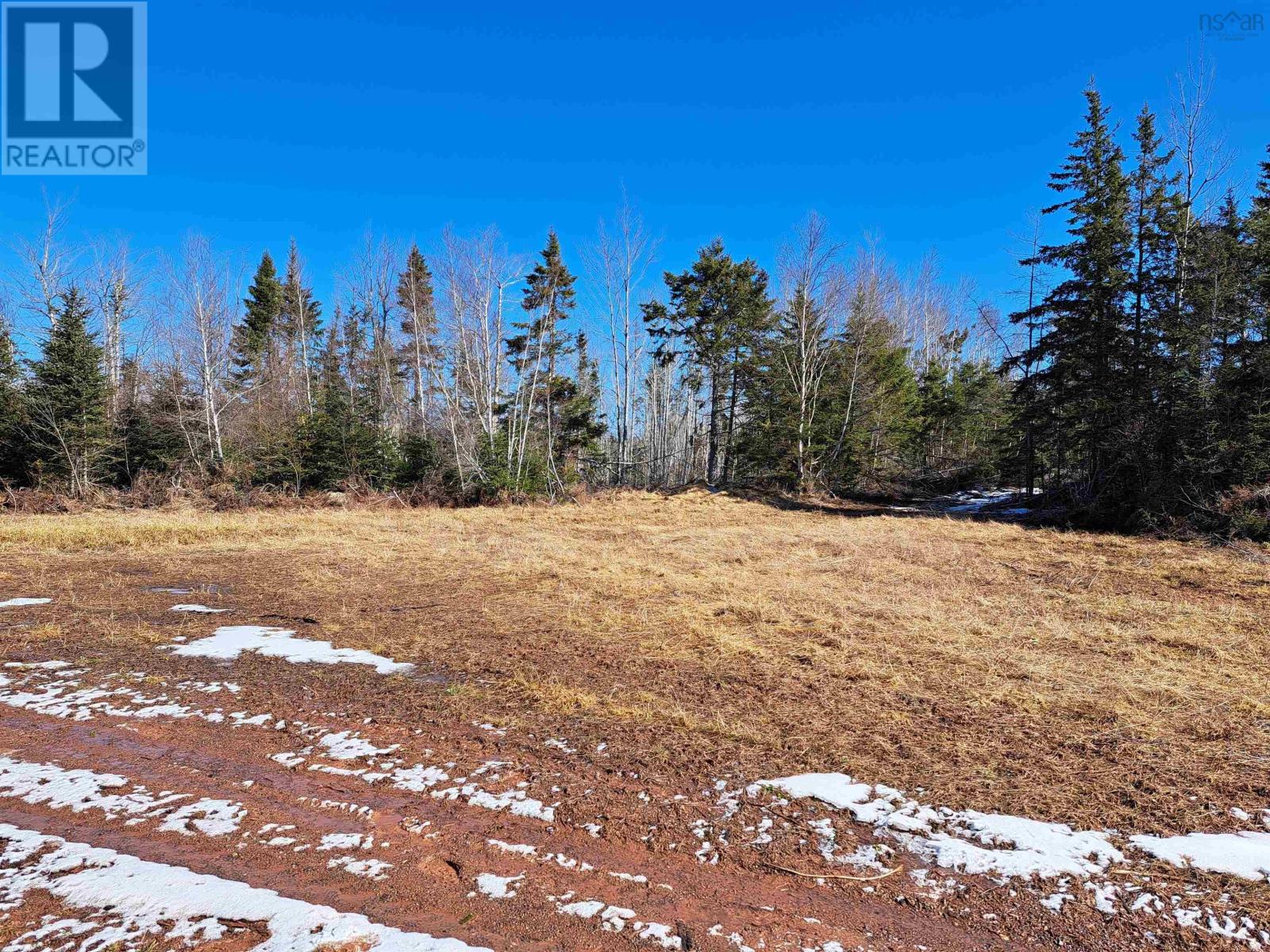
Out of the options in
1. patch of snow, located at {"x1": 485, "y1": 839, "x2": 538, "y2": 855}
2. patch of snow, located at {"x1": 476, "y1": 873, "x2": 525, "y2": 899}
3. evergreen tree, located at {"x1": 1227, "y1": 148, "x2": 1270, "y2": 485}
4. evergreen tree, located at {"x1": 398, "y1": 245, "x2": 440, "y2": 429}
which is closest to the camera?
patch of snow, located at {"x1": 476, "y1": 873, "x2": 525, "y2": 899}

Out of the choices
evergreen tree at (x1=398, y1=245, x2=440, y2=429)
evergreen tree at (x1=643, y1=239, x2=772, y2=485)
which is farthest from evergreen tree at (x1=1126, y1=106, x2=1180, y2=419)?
evergreen tree at (x1=398, y1=245, x2=440, y2=429)

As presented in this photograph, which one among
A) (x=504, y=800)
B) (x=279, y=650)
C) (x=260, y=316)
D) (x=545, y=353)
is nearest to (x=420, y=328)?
(x=545, y=353)

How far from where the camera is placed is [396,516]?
1794 cm

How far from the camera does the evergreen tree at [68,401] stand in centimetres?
1870

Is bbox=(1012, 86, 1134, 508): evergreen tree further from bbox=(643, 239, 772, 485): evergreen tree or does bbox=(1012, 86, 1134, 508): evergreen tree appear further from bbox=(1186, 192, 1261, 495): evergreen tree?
bbox=(643, 239, 772, 485): evergreen tree

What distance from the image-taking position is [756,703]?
4609 mm

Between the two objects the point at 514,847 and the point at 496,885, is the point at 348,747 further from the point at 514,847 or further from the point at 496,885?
the point at 496,885

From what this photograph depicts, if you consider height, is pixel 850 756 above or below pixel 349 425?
below

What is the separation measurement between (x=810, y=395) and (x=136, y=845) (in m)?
25.4

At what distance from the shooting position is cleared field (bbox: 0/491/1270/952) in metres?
2.51

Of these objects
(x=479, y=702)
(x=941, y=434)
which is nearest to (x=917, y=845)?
(x=479, y=702)

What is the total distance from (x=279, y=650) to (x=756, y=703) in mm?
4434

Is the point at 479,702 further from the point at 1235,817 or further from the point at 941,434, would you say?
the point at 941,434

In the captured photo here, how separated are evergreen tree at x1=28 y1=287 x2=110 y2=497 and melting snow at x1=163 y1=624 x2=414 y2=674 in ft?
59.4
